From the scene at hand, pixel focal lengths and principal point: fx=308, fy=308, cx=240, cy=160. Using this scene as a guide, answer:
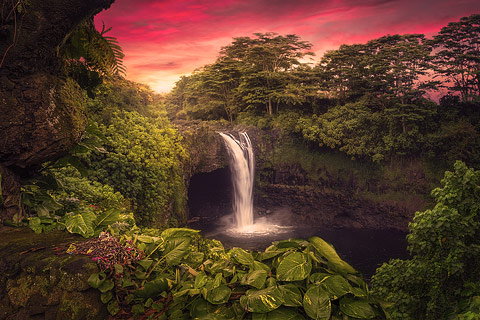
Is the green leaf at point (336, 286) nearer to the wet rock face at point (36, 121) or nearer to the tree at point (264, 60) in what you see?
the wet rock face at point (36, 121)

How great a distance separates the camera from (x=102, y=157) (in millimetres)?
9000

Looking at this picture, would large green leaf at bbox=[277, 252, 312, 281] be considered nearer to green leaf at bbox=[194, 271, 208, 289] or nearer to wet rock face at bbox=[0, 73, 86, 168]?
green leaf at bbox=[194, 271, 208, 289]

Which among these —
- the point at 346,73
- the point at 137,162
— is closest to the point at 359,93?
the point at 346,73

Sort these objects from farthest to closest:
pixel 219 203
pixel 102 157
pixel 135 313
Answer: pixel 219 203
pixel 102 157
pixel 135 313

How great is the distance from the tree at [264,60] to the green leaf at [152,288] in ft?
71.7

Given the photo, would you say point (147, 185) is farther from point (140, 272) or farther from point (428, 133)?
point (428, 133)

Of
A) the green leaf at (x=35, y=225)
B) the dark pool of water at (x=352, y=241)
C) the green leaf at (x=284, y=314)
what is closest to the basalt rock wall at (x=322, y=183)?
the dark pool of water at (x=352, y=241)

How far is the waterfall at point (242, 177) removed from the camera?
18906mm

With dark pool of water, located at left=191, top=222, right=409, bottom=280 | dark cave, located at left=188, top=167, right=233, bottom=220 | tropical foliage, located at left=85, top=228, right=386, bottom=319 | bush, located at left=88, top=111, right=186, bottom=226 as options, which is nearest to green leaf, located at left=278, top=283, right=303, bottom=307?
tropical foliage, located at left=85, top=228, right=386, bottom=319

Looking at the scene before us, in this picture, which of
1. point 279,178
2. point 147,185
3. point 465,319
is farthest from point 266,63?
point 465,319

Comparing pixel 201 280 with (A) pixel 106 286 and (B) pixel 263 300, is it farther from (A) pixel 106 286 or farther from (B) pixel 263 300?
(A) pixel 106 286

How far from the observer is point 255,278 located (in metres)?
1.44

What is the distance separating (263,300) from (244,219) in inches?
738

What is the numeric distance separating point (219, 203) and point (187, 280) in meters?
18.8
